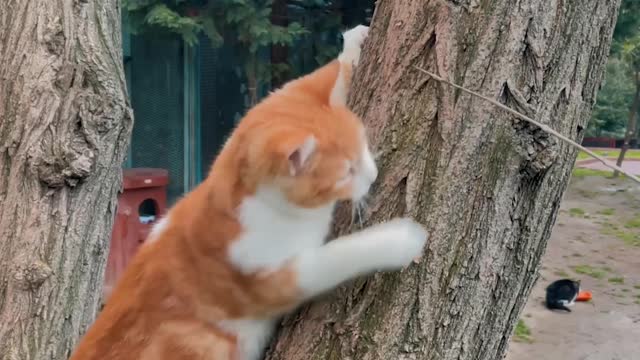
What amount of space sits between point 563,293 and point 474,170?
473 centimetres

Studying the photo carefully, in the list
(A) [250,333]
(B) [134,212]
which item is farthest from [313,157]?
(B) [134,212]

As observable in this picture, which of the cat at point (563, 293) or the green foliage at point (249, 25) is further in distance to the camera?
the cat at point (563, 293)

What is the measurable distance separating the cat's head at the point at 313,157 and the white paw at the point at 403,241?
103mm

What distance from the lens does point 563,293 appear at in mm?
5418

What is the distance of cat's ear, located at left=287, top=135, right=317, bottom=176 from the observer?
108 cm

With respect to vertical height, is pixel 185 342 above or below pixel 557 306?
above

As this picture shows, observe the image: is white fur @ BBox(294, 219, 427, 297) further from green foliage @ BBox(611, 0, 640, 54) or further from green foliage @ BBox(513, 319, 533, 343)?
green foliage @ BBox(611, 0, 640, 54)

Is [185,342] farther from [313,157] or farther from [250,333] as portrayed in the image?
[313,157]

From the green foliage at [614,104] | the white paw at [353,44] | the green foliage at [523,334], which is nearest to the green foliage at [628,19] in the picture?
the green foliage at [523,334]

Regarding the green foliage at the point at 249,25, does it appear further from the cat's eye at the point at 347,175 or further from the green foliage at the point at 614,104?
the green foliage at the point at 614,104

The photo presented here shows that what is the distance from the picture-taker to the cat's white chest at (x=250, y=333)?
1.18 m

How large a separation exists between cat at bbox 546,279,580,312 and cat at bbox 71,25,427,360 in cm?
456

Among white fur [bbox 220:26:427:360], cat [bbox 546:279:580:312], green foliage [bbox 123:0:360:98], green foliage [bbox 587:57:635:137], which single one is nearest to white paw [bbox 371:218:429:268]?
white fur [bbox 220:26:427:360]

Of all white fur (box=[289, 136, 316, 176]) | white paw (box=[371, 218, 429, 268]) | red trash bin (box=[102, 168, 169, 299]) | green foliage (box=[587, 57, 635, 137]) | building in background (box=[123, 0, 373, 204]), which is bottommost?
green foliage (box=[587, 57, 635, 137])
